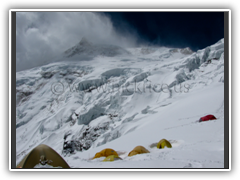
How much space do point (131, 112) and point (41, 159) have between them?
74.3 feet

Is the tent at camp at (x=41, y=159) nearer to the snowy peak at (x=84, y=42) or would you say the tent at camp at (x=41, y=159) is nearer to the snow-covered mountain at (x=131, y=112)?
the snow-covered mountain at (x=131, y=112)

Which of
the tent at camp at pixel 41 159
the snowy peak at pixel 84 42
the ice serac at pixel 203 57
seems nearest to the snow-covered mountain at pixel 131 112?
the ice serac at pixel 203 57

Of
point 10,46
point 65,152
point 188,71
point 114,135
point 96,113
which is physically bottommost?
point 65,152

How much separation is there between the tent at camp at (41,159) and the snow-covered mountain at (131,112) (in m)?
2.14

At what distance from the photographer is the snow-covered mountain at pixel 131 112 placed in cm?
1155

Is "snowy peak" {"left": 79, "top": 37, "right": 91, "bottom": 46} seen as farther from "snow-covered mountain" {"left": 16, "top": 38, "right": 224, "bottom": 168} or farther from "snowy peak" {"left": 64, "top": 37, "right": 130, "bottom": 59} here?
"snow-covered mountain" {"left": 16, "top": 38, "right": 224, "bottom": 168}

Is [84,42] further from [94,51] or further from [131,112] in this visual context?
[131,112]

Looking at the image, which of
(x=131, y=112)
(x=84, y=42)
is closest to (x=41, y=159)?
(x=131, y=112)

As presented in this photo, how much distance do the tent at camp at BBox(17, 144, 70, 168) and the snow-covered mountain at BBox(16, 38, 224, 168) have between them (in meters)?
2.14

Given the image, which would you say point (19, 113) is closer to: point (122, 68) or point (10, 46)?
point (122, 68)

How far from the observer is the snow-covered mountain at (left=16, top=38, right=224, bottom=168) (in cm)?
1155
